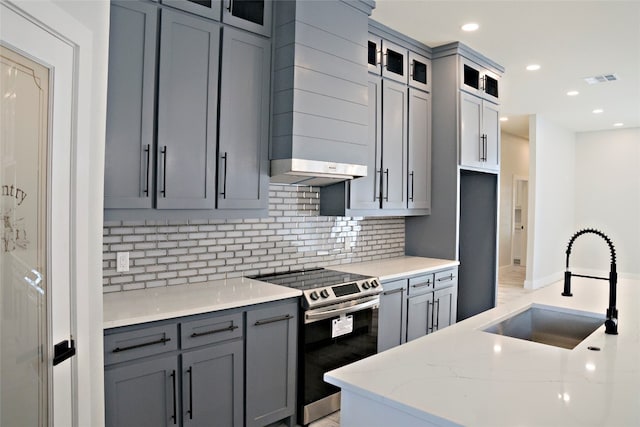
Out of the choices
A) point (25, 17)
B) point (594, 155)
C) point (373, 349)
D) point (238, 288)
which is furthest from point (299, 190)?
point (594, 155)

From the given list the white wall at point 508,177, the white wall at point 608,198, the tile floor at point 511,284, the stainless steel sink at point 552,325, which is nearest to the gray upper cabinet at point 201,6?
the stainless steel sink at point 552,325

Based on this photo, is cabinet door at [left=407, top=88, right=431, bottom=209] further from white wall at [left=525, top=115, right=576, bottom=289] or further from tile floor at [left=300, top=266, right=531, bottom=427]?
white wall at [left=525, top=115, right=576, bottom=289]

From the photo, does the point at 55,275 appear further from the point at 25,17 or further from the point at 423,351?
the point at 423,351

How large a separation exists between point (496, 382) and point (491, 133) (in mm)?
4090

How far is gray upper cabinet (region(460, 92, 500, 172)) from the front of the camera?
4652 mm

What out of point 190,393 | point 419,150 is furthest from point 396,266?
point 190,393

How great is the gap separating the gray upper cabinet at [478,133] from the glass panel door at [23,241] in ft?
12.5

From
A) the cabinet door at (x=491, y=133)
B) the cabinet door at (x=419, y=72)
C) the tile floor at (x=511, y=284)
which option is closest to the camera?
the cabinet door at (x=419, y=72)

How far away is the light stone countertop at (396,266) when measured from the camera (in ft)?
12.5

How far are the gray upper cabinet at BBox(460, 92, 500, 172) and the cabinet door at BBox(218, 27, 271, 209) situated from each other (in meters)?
2.29

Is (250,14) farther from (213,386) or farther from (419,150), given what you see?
(213,386)

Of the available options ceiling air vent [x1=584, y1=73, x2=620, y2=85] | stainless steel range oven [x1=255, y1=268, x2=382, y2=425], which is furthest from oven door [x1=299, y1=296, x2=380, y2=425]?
ceiling air vent [x1=584, y1=73, x2=620, y2=85]

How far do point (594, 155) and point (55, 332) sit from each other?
10.0 metres

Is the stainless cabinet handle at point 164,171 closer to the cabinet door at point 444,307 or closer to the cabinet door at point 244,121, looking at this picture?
the cabinet door at point 244,121
